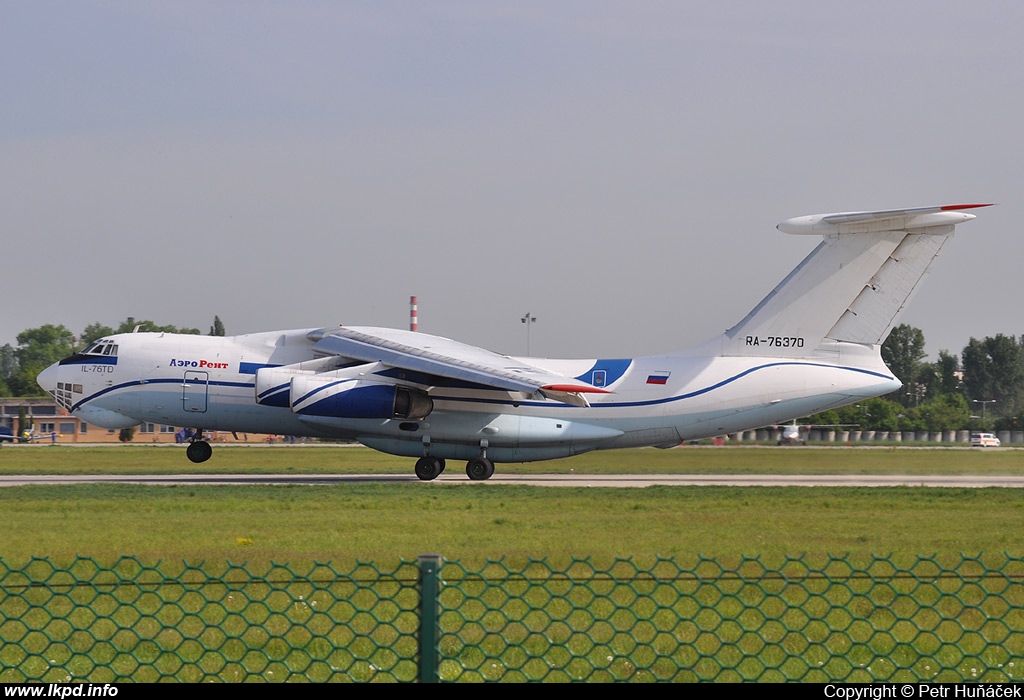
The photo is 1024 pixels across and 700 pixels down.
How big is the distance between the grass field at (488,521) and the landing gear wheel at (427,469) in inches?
103

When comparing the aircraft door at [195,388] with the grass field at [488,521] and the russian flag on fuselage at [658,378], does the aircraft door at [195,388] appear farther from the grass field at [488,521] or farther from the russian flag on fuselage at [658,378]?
the russian flag on fuselage at [658,378]

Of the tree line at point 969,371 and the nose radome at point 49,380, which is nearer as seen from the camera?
the nose radome at point 49,380

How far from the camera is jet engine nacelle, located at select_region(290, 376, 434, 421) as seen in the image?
24.5 meters

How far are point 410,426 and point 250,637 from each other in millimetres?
17321

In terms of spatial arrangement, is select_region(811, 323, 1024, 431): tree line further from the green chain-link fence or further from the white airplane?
the green chain-link fence

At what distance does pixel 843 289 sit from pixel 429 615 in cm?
2184

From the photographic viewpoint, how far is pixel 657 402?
25812 mm

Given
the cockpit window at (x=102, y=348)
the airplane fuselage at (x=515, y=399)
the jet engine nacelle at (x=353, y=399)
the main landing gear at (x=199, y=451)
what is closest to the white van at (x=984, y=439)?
the airplane fuselage at (x=515, y=399)

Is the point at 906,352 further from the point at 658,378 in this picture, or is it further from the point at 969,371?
the point at 658,378

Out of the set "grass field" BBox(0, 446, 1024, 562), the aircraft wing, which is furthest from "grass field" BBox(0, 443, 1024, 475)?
"grass field" BBox(0, 446, 1024, 562)

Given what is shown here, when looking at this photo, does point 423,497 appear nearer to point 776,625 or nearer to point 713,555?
point 713,555

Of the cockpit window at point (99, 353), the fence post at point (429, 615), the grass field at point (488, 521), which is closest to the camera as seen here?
the fence post at point (429, 615)

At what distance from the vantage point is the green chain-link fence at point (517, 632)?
19.4 ft

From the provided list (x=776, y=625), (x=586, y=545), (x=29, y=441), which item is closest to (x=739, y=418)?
(x=586, y=545)
